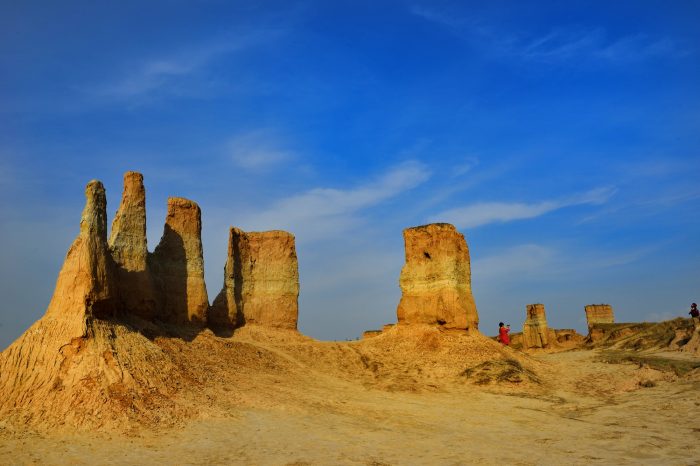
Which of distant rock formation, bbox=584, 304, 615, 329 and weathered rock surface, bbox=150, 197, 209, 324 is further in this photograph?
distant rock formation, bbox=584, 304, 615, 329

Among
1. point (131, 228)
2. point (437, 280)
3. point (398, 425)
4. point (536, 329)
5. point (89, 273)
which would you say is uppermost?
point (131, 228)

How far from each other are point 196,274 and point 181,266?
758 mm

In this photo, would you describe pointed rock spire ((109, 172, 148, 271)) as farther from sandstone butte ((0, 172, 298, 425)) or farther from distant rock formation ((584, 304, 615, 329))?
distant rock formation ((584, 304, 615, 329))

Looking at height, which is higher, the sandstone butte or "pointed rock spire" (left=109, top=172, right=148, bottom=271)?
"pointed rock spire" (left=109, top=172, right=148, bottom=271)

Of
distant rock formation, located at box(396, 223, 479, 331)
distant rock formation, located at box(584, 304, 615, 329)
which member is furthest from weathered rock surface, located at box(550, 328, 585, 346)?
distant rock formation, located at box(396, 223, 479, 331)

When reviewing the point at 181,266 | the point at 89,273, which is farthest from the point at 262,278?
the point at 89,273

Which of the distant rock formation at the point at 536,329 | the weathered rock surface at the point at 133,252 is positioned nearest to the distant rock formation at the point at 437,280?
the weathered rock surface at the point at 133,252

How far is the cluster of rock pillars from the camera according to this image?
17.2 metres

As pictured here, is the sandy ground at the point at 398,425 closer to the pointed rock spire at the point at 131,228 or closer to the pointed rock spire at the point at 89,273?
the pointed rock spire at the point at 89,273

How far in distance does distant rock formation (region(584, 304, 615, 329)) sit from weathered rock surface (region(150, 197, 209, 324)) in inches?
1315

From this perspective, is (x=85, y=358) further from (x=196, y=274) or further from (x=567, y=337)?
(x=567, y=337)

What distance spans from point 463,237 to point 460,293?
3229 millimetres

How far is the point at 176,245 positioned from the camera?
24047 millimetres

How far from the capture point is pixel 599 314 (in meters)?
45.5
